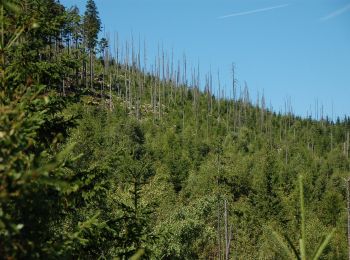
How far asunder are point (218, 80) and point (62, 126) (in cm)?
12685

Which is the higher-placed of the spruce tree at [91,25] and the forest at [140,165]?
the spruce tree at [91,25]

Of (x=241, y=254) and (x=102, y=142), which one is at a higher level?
(x=102, y=142)

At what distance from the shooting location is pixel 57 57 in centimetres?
A: 877

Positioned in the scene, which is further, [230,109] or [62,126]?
[230,109]

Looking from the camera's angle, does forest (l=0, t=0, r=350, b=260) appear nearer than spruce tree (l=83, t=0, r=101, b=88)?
Yes

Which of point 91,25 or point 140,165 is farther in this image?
point 91,25

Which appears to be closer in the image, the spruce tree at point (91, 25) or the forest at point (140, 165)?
the forest at point (140, 165)

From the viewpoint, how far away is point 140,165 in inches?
2192

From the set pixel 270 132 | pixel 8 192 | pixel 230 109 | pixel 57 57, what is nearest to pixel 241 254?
pixel 57 57

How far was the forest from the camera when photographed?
3.62 meters

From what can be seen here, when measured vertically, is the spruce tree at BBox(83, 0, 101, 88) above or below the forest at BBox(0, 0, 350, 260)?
above

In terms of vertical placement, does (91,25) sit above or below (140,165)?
above

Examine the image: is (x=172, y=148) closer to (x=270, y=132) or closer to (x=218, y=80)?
→ (x=270, y=132)

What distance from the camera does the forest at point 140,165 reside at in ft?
11.9
